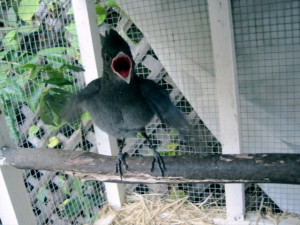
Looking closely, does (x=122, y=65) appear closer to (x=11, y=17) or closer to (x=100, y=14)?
(x=11, y=17)

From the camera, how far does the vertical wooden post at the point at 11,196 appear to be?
45.6 inches

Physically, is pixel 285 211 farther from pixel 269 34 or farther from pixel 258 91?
pixel 269 34

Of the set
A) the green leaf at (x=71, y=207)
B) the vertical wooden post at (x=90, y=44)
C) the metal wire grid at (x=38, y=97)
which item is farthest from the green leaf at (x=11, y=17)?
the green leaf at (x=71, y=207)

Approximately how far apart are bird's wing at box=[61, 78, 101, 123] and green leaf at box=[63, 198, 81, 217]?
20.7 inches

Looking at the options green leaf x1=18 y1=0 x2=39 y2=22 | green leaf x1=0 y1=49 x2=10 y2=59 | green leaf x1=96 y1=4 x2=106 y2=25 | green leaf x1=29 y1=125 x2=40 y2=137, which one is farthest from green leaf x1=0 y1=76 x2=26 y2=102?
green leaf x1=96 y1=4 x2=106 y2=25

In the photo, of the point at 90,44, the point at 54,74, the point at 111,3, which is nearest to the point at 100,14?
the point at 111,3

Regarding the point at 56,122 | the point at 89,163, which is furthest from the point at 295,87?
the point at 56,122

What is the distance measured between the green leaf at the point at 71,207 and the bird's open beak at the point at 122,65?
0.97m

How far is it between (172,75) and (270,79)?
0.59 m

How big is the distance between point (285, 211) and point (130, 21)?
1.57 meters

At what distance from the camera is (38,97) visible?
1.44 m

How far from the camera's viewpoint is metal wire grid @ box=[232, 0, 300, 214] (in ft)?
4.91

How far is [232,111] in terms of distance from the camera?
135 centimetres

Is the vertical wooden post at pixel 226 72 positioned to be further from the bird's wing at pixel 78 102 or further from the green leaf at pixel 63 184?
the green leaf at pixel 63 184
